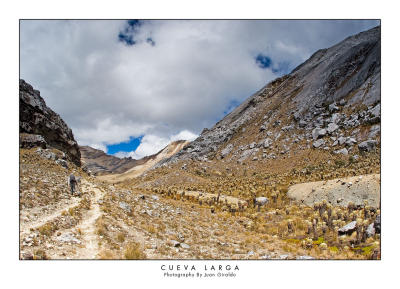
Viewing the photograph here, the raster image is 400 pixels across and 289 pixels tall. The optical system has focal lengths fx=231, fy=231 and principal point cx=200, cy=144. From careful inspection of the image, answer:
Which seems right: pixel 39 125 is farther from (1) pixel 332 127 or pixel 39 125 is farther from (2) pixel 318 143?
(1) pixel 332 127

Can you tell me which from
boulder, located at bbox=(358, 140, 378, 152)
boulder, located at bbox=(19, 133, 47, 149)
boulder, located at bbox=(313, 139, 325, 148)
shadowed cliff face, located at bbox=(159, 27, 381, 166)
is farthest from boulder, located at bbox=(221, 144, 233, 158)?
boulder, located at bbox=(19, 133, 47, 149)

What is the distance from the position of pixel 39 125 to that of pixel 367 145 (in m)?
43.0

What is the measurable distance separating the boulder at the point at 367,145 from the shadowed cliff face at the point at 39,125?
4017 cm

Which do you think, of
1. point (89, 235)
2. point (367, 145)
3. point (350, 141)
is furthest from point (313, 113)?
point (89, 235)

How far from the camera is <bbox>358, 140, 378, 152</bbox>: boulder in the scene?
105ft

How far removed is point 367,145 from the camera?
3259cm

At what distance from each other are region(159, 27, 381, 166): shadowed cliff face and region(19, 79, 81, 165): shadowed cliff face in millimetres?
Answer: 30276

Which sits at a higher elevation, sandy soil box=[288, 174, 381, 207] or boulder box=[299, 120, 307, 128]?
boulder box=[299, 120, 307, 128]

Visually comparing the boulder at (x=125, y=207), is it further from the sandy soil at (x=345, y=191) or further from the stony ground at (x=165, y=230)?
the sandy soil at (x=345, y=191)

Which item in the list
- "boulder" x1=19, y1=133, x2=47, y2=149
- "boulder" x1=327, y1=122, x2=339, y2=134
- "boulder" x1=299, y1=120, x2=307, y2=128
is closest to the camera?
"boulder" x1=19, y1=133, x2=47, y2=149

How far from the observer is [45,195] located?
41.0 feet

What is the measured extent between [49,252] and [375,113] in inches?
1739

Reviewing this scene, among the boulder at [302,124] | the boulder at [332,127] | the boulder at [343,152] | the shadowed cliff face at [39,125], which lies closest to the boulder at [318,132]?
the boulder at [332,127]

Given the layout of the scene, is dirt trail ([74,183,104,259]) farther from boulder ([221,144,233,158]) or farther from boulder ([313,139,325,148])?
boulder ([221,144,233,158])
